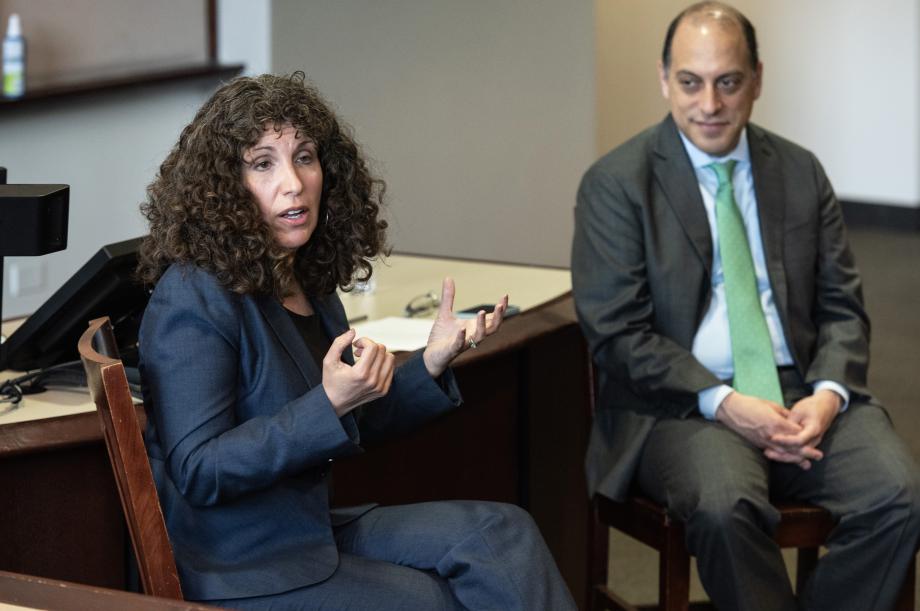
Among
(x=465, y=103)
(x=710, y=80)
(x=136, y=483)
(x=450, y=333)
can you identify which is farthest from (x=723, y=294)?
(x=465, y=103)

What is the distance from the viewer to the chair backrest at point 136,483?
172 centimetres

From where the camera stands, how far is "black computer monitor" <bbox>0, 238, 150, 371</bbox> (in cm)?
219

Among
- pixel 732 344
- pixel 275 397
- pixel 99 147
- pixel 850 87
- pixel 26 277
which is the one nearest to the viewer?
pixel 275 397

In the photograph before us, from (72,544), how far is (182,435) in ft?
1.31

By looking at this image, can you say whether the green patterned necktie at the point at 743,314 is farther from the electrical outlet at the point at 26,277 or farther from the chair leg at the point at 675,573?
the electrical outlet at the point at 26,277

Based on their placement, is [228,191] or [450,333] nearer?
[228,191]

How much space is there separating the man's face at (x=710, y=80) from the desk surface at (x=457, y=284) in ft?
1.77

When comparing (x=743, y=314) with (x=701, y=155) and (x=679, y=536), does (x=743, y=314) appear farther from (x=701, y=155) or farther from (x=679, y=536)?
(x=679, y=536)

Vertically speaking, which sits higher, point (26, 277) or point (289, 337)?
point (289, 337)

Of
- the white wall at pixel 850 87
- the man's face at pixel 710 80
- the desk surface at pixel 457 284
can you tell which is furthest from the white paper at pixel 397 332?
the white wall at pixel 850 87

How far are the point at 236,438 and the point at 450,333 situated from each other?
41cm

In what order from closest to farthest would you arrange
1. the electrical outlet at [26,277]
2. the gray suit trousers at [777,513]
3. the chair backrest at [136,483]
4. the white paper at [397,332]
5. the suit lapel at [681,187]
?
the chair backrest at [136,483] → the gray suit trousers at [777,513] → the white paper at [397,332] → the suit lapel at [681,187] → the electrical outlet at [26,277]

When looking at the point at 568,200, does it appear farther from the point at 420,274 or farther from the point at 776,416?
the point at 776,416

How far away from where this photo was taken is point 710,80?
9.37 ft
